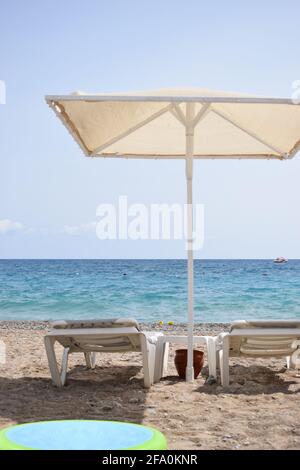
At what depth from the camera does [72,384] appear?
19.0ft

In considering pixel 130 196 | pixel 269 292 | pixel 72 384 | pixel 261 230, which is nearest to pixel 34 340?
pixel 72 384

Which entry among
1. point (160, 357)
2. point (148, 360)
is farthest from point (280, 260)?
point (148, 360)

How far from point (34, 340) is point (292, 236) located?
32.0m

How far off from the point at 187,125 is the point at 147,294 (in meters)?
21.6

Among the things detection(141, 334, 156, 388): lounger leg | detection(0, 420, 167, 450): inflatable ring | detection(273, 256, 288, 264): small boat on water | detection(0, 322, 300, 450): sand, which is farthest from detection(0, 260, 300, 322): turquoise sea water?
detection(0, 420, 167, 450): inflatable ring

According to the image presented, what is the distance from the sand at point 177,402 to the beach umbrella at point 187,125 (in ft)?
1.90

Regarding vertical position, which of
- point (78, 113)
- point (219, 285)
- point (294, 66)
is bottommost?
point (219, 285)

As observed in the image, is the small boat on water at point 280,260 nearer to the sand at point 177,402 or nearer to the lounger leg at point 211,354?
the sand at point 177,402

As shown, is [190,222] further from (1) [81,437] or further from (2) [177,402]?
(1) [81,437]

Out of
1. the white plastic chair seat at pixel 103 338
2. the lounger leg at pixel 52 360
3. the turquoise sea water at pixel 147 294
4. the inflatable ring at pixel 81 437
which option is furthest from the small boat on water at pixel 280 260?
the inflatable ring at pixel 81 437

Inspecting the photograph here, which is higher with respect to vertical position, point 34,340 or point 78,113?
point 78,113

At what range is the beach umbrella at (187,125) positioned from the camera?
4941 mm
